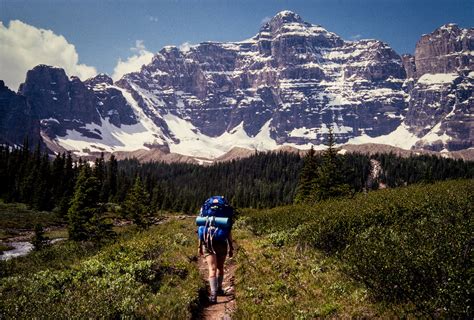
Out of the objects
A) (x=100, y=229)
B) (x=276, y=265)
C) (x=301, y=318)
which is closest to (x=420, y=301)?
(x=301, y=318)

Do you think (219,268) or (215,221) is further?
(219,268)

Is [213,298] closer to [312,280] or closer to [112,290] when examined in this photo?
[112,290]

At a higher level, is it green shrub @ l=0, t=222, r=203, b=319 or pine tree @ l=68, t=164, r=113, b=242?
green shrub @ l=0, t=222, r=203, b=319

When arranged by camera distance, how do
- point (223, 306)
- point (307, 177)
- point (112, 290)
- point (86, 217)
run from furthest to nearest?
point (307, 177) → point (86, 217) → point (223, 306) → point (112, 290)

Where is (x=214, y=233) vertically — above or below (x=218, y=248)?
above

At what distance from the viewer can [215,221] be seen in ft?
38.4

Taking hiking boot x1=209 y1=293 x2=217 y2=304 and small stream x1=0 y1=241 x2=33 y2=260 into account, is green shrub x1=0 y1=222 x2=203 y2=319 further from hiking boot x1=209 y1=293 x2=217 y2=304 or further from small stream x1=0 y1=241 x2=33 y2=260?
small stream x1=0 y1=241 x2=33 y2=260

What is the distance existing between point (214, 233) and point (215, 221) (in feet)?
1.15

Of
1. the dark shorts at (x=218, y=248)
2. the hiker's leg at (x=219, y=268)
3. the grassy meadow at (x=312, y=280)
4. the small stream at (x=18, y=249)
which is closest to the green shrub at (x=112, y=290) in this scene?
the grassy meadow at (x=312, y=280)

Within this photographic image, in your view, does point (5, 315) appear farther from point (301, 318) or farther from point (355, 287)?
point (355, 287)

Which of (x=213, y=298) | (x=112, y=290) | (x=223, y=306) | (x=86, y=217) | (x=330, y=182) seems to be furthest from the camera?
(x=330, y=182)

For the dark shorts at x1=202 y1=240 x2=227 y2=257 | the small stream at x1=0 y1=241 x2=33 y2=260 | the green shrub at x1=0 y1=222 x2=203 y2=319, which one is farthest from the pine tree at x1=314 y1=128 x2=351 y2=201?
the dark shorts at x1=202 y1=240 x2=227 y2=257

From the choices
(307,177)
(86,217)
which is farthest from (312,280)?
(307,177)

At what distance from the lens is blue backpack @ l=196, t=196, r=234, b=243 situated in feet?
38.2
